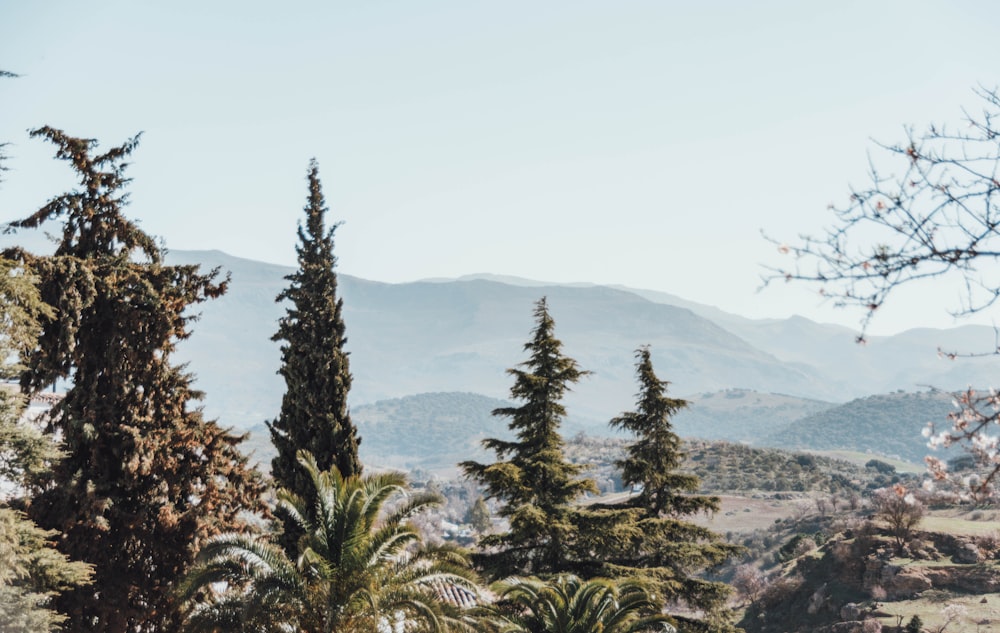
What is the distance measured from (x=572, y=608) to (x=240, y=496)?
370 inches

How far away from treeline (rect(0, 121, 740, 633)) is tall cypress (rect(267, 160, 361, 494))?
70 mm

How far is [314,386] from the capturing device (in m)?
26.1

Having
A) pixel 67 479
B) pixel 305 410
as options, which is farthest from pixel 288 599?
pixel 305 410

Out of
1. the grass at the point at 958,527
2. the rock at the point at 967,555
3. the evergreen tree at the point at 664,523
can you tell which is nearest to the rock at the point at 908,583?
the rock at the point at 967,555

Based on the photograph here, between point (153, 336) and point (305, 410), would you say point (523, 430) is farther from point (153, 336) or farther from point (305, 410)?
point (153, 336)

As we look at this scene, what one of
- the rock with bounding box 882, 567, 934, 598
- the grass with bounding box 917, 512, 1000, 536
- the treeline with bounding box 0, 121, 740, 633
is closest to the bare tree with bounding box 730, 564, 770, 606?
the rock with bounding box 882, 567, 934, 598

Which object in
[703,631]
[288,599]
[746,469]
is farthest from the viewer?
[746,469]

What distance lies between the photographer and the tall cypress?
83.7 feet

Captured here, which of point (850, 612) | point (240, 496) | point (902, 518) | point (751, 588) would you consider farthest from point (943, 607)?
point (240, 496)

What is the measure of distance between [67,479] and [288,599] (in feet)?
25.6

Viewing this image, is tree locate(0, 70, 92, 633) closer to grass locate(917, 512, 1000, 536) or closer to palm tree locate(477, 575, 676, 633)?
palm tree locate(477, 575, 676, 633)

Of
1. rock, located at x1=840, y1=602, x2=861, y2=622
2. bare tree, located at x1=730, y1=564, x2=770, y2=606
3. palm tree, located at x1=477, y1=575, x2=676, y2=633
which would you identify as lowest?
bare tree, located at x1=730, y1=564, x2=770, y2=606

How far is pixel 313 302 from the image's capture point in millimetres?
27188

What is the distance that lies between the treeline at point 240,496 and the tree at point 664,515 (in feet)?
0.26
